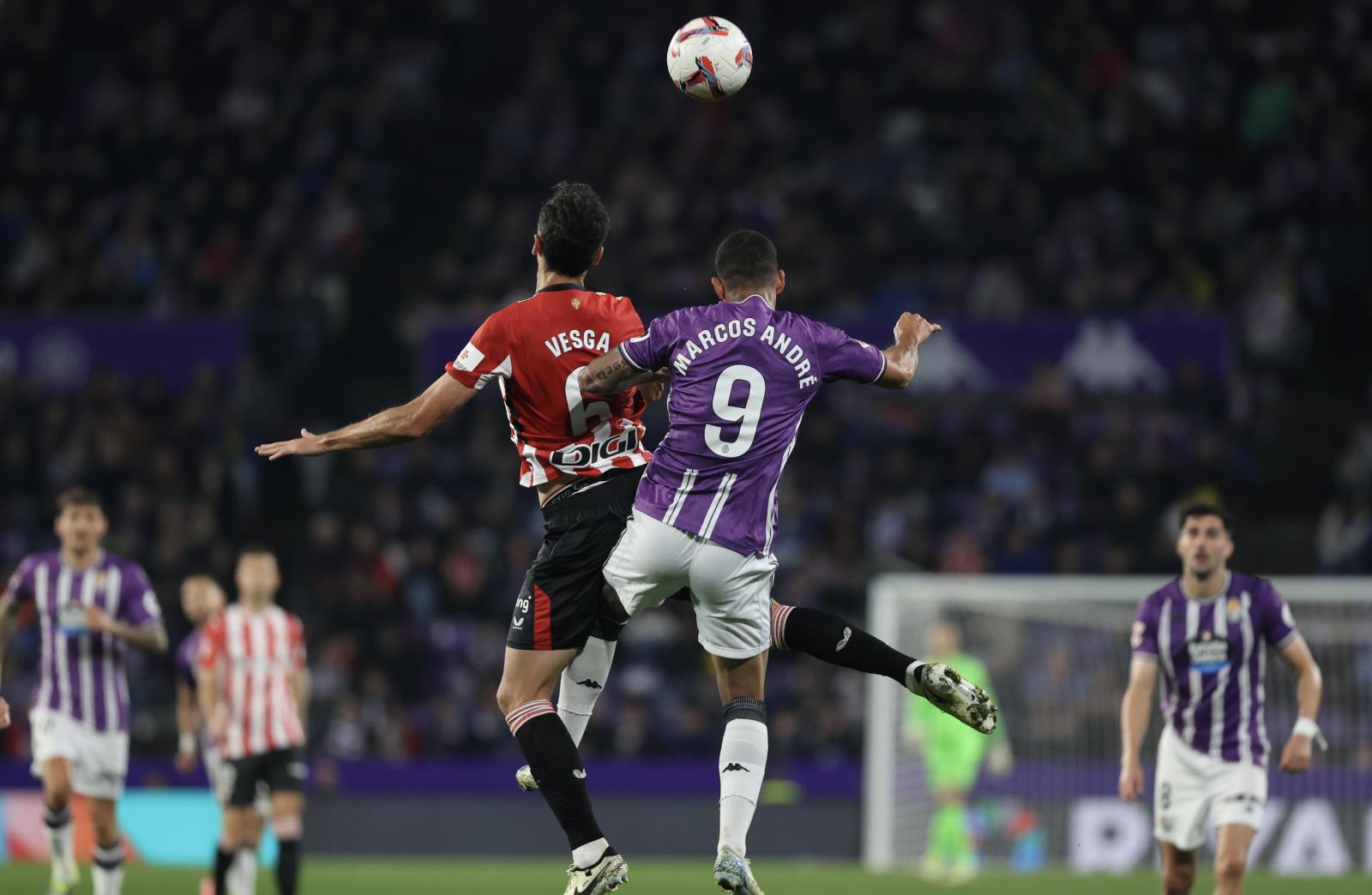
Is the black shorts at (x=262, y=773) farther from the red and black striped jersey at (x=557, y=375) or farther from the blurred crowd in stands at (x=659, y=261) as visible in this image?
the blurred crowd in stands at (x=659, y=261)

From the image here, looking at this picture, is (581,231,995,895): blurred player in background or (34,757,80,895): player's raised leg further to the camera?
(34,757,80,895): player's raised leg

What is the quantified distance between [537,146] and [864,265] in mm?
4586

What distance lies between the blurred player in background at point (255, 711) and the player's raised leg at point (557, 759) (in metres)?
3.82

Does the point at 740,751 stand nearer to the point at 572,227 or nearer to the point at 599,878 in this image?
the point at 599,878

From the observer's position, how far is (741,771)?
24.0 feet

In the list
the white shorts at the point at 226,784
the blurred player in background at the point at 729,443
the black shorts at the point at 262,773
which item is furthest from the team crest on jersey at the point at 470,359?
the white shorts at the point at 226,784

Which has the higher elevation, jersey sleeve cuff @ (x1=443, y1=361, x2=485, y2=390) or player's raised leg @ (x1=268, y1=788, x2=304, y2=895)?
jersey sleeve cuff @ (x1=443, y1=361, x2=485, y2=390)

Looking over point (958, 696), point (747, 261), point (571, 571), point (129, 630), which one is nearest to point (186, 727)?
point (129, 630)

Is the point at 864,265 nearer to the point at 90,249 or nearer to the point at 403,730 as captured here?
Answer: the point at 403,730

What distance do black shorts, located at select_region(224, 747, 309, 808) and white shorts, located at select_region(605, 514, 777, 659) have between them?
4524 millimetres

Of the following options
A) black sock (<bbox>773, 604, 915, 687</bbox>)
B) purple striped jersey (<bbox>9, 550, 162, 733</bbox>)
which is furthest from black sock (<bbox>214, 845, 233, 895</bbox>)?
black sock (<bbox>773, 604, 915, 687</bbox>)

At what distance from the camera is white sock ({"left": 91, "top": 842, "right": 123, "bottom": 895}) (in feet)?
34.8

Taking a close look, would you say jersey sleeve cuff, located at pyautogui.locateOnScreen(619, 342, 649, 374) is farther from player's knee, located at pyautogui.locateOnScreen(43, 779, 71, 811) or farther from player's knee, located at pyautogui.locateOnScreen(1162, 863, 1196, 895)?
player's knee, located at pyautogui.locateOnScreen(43, 779, 71, 811)

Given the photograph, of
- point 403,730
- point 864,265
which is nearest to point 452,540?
point 403,730
